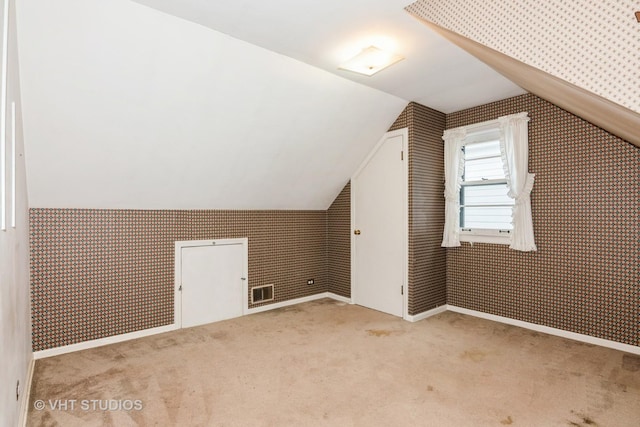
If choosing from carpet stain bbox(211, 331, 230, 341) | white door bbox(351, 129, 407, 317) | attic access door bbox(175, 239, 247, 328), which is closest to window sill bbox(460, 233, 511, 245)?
white door bbox(351, 129, 407, 317)

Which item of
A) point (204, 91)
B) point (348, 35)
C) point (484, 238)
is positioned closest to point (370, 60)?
point (348, 35)

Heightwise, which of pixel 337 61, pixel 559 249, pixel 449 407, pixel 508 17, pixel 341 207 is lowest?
pixel 449 407

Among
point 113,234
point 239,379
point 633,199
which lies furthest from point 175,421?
point 633,199

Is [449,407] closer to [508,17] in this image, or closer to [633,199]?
[508,17]

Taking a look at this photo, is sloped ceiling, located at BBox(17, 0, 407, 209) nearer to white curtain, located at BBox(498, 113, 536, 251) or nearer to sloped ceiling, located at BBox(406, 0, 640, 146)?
white curtain, located at BBox(498, 113, 536, 251)

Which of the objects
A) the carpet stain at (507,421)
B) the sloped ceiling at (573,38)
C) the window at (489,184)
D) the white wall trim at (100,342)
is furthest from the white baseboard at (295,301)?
the sloped ceiling at (573,38)

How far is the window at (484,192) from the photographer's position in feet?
12.2

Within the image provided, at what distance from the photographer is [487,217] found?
3852mm

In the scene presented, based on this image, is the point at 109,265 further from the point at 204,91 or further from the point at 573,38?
the point at 573,38

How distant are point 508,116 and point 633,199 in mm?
1309

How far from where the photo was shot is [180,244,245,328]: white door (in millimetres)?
3551

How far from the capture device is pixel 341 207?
4664 mm

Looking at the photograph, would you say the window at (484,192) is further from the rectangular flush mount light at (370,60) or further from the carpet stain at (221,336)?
the carpet stain at (221,336)

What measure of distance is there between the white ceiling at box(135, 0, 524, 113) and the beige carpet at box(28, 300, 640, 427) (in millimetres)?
2419
